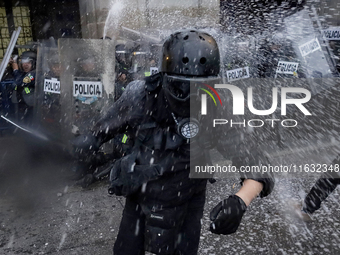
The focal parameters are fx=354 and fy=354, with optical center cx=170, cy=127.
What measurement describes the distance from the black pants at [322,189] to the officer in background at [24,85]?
523 cm

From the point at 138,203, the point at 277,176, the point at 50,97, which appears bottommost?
the point at 277,176

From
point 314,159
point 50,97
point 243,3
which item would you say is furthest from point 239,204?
point 243,3

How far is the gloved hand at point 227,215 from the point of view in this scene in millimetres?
1762

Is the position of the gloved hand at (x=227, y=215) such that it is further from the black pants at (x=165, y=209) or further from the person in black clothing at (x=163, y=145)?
the black pants at (x=165, y=209)

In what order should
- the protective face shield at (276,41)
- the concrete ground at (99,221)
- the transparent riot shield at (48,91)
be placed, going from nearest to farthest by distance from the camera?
the concrete ground at (99,221) < the transparent riot shield at (48,91) < the protective face shield at (276,41)

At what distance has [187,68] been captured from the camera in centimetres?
202

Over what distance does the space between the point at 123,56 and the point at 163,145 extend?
5215 millimetres

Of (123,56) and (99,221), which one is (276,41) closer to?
(123,56)

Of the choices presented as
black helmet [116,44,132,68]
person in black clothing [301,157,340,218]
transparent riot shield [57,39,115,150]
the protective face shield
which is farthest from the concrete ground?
the protective face shield

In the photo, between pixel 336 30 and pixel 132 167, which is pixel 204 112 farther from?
pixel 336 30

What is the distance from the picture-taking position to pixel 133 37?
1069cm

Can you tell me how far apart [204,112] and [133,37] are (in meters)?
9.10

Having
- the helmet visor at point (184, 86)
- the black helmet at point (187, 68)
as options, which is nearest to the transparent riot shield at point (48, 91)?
the black helmet at point (187, 68)

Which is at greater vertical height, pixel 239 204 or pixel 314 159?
pixel 239 204
